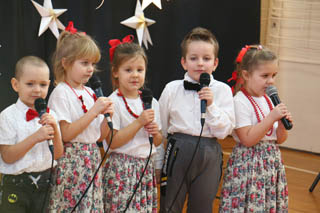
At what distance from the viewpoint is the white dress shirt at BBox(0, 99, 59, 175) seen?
205cm

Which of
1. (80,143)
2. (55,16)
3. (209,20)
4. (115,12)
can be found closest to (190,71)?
(80,143)

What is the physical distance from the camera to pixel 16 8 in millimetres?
3258

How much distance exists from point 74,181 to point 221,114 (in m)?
0.81

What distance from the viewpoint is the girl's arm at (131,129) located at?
88.9 inches

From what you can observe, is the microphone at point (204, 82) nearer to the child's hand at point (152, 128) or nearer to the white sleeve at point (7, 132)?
the child's hand at point (152, 128)

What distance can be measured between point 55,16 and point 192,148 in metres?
1.71

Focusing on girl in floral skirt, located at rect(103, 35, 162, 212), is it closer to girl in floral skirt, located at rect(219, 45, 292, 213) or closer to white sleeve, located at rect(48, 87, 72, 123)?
white sleeve, located at rect(48, 87, 72, 123)

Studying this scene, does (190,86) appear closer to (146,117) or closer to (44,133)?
(146,117)

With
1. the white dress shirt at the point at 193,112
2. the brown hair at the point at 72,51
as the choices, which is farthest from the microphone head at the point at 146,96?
the brown hair at the point at 72,51

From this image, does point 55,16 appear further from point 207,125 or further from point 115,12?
point 207,125

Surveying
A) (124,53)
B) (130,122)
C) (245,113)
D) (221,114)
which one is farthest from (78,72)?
(245,113)

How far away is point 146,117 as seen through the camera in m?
2.25

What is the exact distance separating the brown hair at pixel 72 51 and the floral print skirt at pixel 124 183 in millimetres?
504

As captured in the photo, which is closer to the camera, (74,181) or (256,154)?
(74,181)
